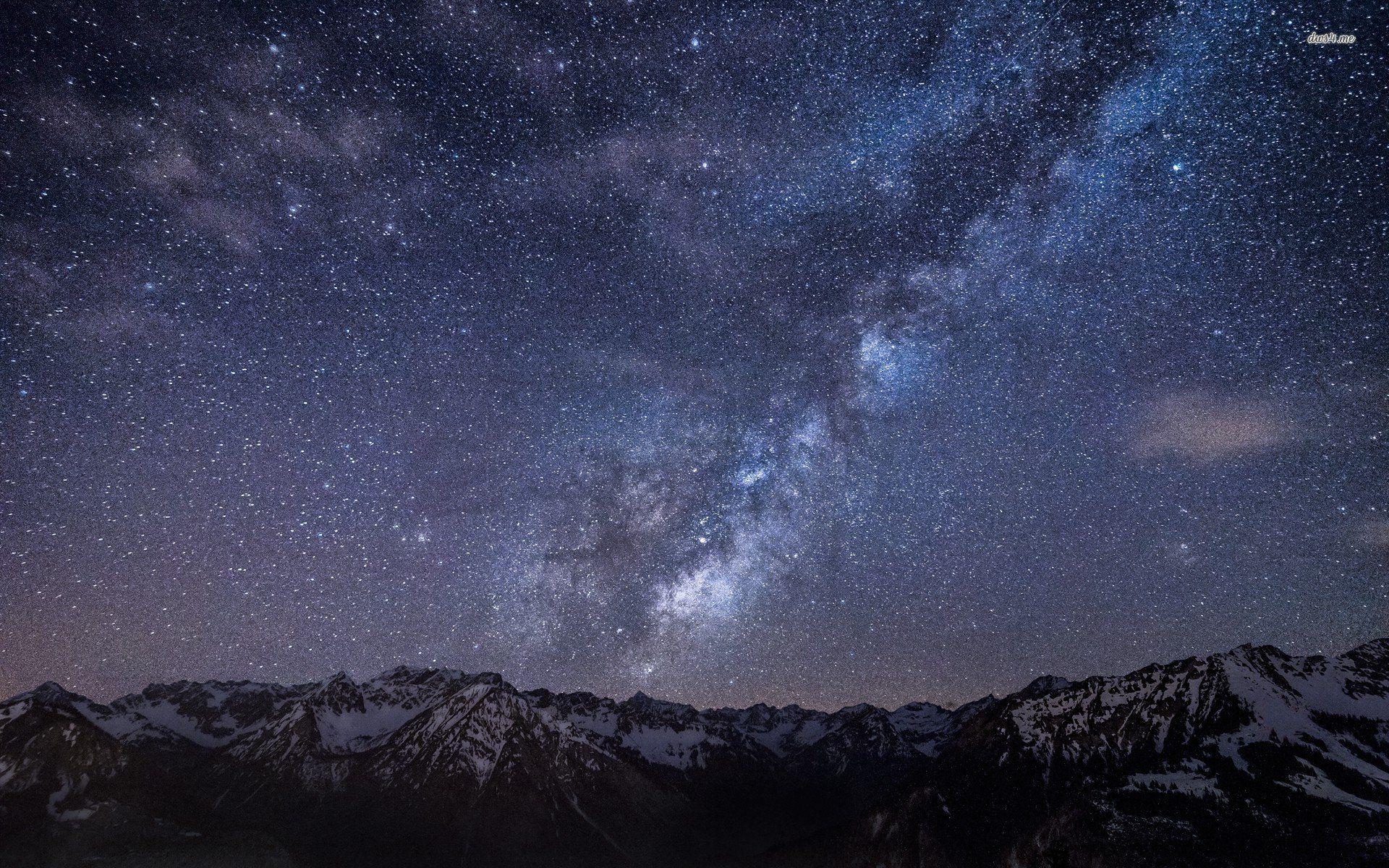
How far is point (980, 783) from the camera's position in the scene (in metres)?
145

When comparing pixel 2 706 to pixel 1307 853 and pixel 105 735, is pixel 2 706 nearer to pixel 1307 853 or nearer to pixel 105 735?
pixel 105 735

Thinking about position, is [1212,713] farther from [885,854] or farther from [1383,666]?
[885,854]

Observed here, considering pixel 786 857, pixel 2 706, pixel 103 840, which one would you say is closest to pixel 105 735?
pixel 2 706

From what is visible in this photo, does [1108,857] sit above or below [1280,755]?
below

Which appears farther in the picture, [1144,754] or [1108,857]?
[1144,754]

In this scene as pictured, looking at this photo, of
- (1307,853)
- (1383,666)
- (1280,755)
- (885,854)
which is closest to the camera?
(1307,853)

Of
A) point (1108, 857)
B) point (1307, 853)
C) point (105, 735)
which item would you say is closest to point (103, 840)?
point (105, 735)

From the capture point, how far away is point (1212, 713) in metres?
122

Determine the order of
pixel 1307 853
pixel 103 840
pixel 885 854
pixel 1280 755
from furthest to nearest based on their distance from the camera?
1. pixel 885 854
2. pixel 103 840
3. pixel 1280 755
4. pixel 1307 853

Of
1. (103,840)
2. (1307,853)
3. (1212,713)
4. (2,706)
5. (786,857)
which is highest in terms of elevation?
(2,706)

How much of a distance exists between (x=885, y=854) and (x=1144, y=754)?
5924 centimetres

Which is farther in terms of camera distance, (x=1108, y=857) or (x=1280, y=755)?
(x=1280, y=755)

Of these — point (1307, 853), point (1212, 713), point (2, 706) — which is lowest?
point (1307, 853)

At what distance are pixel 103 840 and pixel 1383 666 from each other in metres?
258
